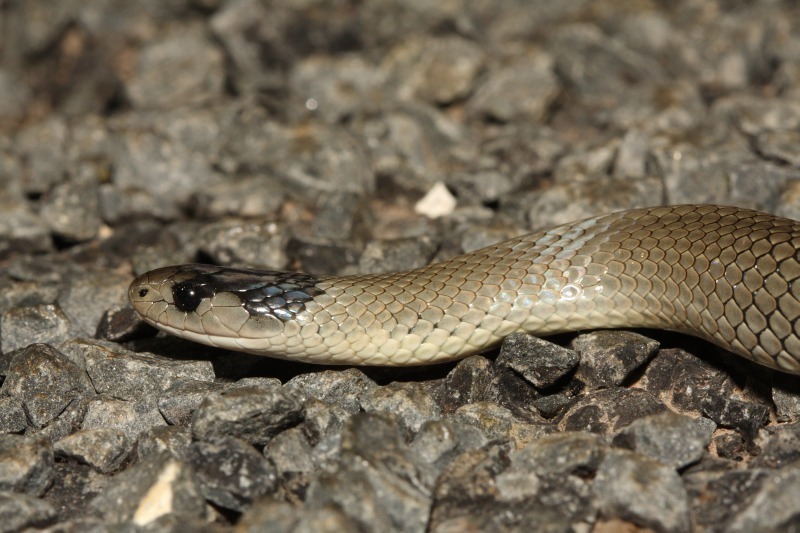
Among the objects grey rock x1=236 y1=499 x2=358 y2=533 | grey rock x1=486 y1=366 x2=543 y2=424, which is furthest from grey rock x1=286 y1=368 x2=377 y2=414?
grey rock x1=236 y1=499 x2=358 y2=533

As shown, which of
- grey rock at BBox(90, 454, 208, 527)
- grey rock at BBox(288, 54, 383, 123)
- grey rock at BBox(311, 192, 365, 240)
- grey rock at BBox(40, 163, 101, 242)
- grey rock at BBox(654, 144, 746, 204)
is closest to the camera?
grey rock at BBox(90, 454, 208, 527)

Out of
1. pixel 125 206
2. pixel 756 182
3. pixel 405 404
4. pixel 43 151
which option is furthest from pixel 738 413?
pixel 43 151

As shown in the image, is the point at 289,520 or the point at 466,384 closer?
the point at 289,520

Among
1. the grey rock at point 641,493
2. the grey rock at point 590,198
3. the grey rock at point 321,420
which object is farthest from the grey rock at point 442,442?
the grey rock at point 590,198

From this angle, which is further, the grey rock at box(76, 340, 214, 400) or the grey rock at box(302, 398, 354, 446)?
the grey rock at box(76, 340, 214, 400)

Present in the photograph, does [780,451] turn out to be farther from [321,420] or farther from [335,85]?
[335,85]

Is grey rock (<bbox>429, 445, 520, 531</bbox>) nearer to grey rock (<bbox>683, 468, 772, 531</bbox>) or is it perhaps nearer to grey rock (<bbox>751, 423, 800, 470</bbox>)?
grey rock (<bbox>683, 468, 772, 531</bbox>)

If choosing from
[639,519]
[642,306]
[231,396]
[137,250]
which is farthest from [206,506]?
[137,250]
